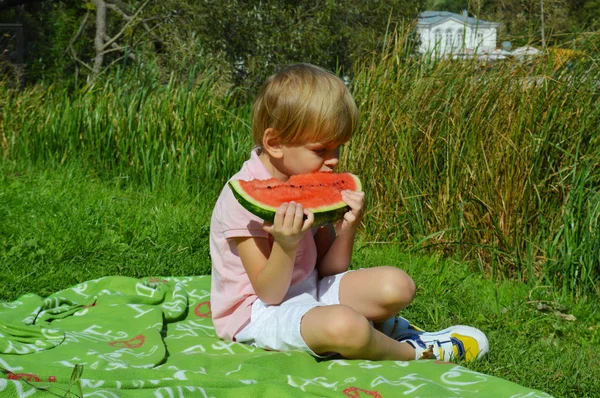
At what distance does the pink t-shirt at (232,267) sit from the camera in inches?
133

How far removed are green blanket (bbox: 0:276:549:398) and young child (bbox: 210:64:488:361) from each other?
12cm

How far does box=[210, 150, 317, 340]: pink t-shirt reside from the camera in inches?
133

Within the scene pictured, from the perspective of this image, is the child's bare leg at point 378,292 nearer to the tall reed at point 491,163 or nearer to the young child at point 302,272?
the young child at point 302,272

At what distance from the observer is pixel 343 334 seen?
3033 mm

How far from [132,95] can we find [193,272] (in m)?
3.03

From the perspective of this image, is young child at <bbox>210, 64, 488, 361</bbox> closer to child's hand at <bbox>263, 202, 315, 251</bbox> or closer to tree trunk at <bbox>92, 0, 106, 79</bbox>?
child's hand at <bbox>263, 202, 315, 251</bbox>

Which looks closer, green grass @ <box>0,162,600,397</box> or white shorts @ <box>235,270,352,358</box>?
white shorts @ <box>235,270,352,358</box>

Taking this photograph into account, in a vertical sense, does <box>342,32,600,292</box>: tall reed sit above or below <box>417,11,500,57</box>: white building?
below

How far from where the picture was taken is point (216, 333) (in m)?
3.58

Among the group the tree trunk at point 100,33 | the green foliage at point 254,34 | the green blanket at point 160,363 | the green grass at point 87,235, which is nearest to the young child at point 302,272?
the green blanket at point 160,363

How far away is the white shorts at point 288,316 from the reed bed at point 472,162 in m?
1.58

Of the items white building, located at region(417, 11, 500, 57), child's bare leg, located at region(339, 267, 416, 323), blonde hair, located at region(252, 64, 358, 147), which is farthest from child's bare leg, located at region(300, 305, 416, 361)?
white building, located at region(417, 11, 500, 57)

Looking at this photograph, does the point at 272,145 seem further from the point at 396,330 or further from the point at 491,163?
the point at 491,163

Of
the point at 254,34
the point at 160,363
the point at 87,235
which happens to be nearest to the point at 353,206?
the point at 160,363
